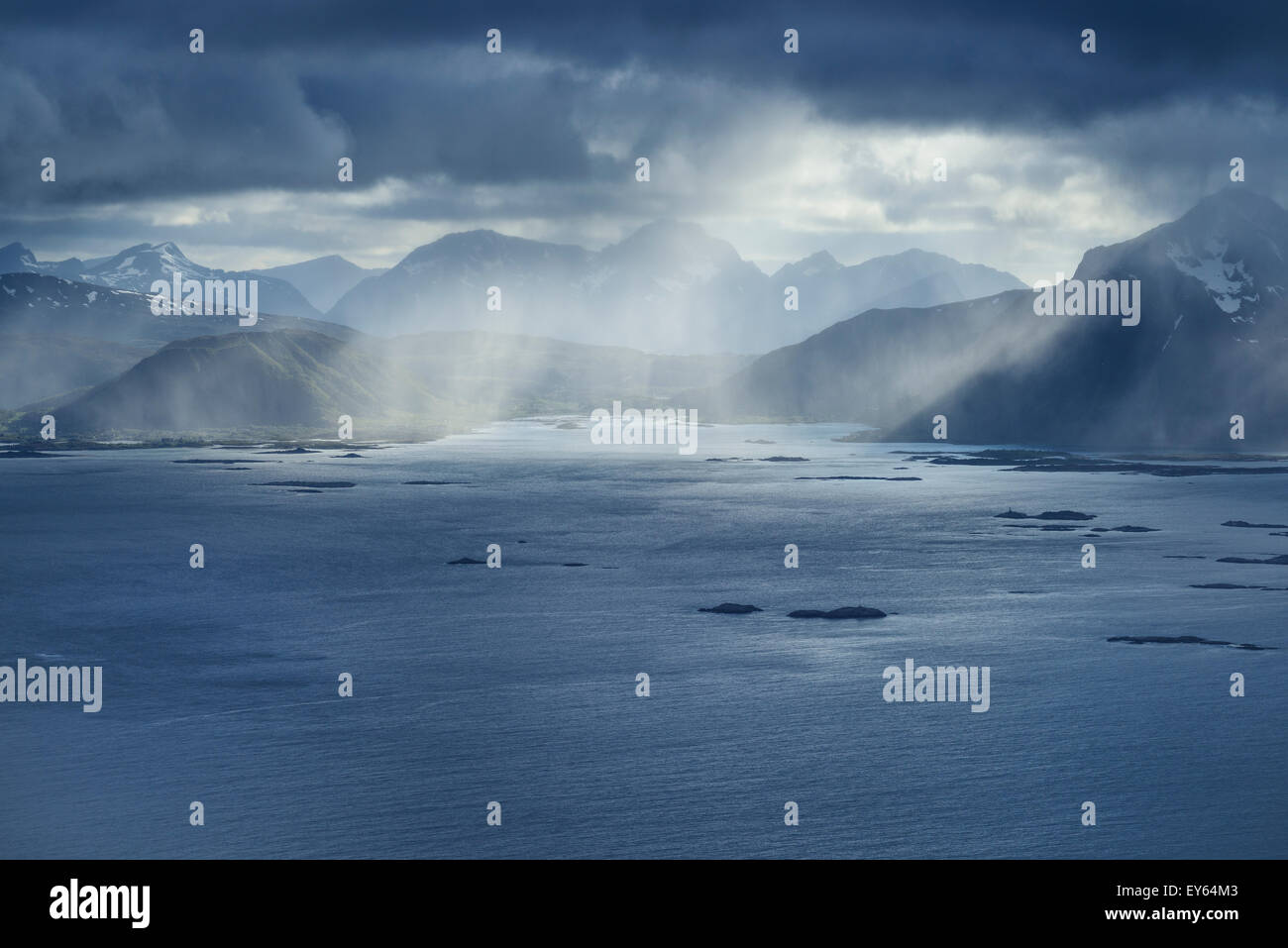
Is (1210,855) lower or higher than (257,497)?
lower

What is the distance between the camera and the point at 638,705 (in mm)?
70125

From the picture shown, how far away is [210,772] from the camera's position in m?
58.5

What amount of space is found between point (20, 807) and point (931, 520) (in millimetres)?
125028

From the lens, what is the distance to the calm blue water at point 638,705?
51.9 metres

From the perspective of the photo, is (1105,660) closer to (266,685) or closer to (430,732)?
(430,732)

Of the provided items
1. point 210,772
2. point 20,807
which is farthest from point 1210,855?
point 20,807

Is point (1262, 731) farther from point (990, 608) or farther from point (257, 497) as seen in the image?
point (257, 497)

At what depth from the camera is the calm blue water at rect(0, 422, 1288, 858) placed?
2044 inches

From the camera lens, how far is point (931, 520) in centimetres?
16012

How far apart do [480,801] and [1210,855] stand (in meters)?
30.8
